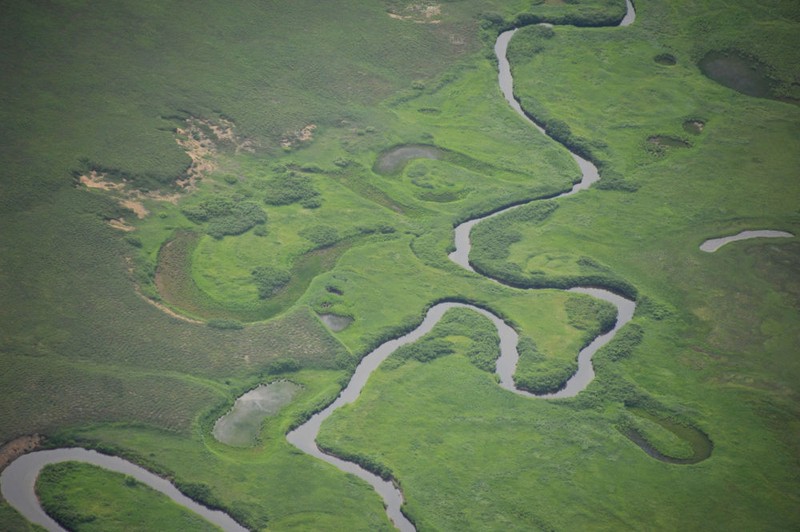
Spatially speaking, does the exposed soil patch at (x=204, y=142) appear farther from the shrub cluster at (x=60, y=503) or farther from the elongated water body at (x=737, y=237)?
the elongated water body at (x=737, y=237)

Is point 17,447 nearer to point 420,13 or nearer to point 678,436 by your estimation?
point 678,436

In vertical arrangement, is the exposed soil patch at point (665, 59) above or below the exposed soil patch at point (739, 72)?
above

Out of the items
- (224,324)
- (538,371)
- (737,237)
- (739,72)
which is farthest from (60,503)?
(739,72)

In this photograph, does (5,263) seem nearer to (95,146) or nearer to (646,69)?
(95,146)

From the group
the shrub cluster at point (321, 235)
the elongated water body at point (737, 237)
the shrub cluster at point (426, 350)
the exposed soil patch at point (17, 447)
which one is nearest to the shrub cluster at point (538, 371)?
the shrub cluster at point (426, 350)

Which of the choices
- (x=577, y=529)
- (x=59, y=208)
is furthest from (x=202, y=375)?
(x=577, y=529)

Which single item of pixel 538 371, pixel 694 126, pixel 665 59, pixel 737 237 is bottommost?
pixel 737 237
